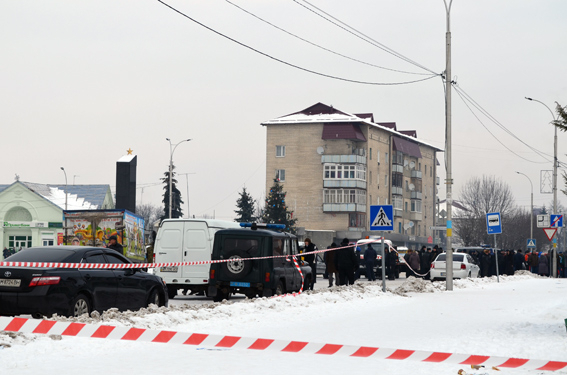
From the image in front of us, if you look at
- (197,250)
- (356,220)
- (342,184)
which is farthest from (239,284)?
(356,220)

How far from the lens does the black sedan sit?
13.1 m

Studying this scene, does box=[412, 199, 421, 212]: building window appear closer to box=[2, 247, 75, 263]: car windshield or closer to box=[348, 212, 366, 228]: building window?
box=[348, 212, 366, 228]: building window

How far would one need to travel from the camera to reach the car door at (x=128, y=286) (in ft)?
49.2

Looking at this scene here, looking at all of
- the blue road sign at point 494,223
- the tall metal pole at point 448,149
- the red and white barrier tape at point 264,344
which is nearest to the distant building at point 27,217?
the blue road sign at point 494,223

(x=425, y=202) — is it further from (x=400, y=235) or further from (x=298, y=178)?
(x=298, y=178)

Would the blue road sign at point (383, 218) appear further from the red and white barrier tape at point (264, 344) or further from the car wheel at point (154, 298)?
the red and white barrier tape at point (264, 344)

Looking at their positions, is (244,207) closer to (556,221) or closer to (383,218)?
(556,221)

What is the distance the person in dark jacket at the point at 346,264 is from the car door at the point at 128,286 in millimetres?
11529

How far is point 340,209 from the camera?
339 feet

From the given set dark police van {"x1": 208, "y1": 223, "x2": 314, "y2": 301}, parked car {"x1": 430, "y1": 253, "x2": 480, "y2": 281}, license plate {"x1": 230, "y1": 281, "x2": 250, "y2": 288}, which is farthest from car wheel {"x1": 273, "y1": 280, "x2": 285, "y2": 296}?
parked car {"x1": 430, "y1": 253, "x2": 480, "y2": 281}

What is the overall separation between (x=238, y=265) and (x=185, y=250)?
2.28 metres

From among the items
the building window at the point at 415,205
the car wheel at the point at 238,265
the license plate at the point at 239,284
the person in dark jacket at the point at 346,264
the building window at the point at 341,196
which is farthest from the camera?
the building window at the point at 415,205

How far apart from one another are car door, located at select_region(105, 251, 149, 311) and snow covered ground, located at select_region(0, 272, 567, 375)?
92 cm

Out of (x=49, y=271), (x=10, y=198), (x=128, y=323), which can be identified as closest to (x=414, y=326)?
(x=128, y=323)
